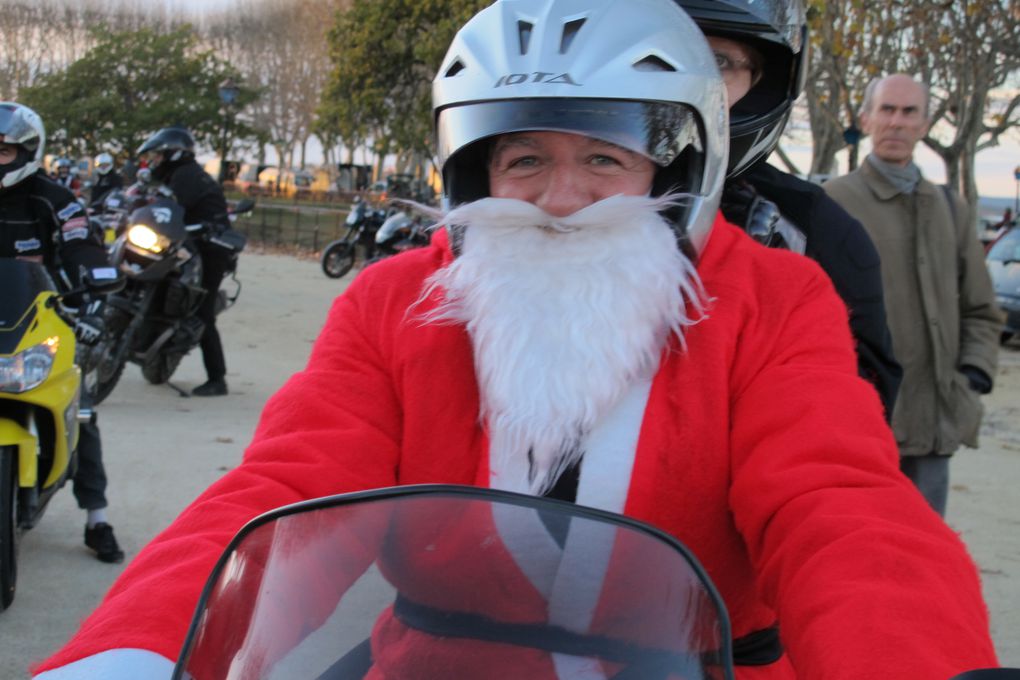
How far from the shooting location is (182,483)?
622cm

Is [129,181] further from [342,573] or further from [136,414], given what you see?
[342,573]

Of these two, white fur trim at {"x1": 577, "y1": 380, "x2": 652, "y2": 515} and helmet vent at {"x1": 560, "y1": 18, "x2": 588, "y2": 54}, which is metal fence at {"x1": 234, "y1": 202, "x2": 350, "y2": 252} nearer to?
helmet vent at {"x1": 560, "y1": 18, "x2": 588, "y2": 54}

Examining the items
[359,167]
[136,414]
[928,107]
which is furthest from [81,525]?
[359,167]

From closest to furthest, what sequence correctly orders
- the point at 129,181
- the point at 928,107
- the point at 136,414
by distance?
the point at 928,107, the point at 136,414, the point at 129,181

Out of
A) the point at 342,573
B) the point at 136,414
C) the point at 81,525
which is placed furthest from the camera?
the point at 136,414

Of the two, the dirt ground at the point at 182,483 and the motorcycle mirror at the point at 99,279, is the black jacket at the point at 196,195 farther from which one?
the motorcycle mirror at the point at 99,279

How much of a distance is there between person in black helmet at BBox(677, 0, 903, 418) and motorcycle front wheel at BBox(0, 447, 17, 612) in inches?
111

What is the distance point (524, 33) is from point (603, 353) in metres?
0.50

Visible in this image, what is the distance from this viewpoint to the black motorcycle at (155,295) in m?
8.26

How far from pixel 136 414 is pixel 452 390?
6702mm

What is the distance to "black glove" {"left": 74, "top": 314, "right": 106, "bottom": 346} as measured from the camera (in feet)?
16.3

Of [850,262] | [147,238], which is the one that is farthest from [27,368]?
[147,238]

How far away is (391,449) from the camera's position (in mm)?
1700

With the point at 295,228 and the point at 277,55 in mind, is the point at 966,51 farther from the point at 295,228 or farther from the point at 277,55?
the point at 277,55
